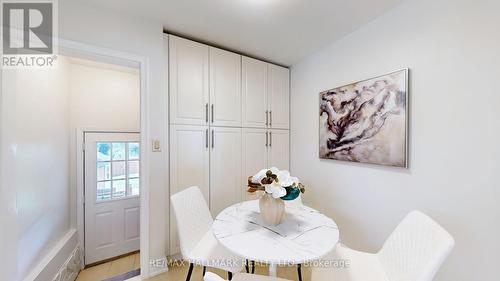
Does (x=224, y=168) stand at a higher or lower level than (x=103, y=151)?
lower

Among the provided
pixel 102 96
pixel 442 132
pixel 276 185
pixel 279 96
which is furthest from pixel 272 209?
pixel 102 96

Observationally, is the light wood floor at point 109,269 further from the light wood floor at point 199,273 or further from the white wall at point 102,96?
the white wall at point 102,96

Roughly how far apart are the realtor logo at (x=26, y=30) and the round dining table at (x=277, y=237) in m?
1.77

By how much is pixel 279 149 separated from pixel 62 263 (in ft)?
8.68

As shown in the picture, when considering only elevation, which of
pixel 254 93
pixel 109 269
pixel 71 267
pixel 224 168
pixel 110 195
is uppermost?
pixel 254 93

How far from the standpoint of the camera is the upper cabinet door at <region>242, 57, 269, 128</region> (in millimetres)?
2507

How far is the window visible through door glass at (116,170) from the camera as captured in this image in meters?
2.74

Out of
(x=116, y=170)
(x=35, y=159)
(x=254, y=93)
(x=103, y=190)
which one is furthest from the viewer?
(x=116, y=170)

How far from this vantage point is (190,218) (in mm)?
1576

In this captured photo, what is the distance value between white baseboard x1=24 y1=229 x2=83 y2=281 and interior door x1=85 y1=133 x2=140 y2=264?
0.21 m

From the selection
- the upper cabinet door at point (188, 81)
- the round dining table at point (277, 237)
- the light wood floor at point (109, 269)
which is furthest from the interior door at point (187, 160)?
the light wood floor at point (109, 269)

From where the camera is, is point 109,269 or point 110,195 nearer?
point 109,269

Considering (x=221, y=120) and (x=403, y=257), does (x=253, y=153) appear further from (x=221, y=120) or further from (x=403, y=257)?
(x=403, y=257)

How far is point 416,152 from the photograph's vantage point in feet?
5.08
